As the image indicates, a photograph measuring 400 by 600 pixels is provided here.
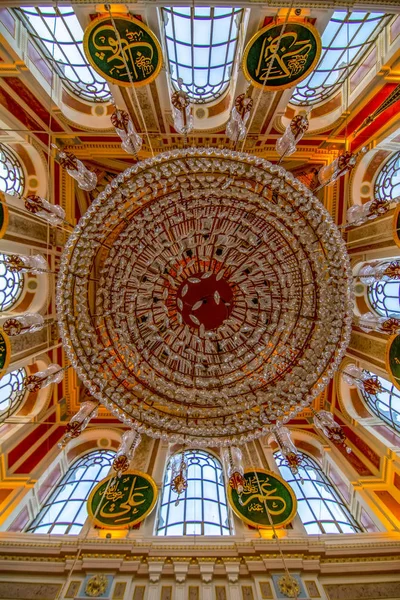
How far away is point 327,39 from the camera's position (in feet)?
23.1

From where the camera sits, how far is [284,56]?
5844 millimetres

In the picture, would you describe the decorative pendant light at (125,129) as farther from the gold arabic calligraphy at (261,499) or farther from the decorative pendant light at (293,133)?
the gold arabic calligraphy at (261,499)

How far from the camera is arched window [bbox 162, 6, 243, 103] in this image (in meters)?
6.76

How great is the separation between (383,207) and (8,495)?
9151 mm

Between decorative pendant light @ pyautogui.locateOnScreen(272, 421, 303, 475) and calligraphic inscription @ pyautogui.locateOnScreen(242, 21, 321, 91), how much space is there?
18.9 feet

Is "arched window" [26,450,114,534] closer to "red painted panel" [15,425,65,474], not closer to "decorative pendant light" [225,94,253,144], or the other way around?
"red painted panel" [15,425,65,474]

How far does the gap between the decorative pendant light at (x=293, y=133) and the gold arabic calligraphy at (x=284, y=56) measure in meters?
1.19

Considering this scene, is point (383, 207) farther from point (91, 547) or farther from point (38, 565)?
point (38, 565)

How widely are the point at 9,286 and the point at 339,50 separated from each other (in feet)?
30.3

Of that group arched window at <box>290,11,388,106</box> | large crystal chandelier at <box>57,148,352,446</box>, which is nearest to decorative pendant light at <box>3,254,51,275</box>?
large crystal chandelier at <box>57,148,352,446</box>

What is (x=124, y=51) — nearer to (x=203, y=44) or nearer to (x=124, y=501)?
(x=203, y=44)

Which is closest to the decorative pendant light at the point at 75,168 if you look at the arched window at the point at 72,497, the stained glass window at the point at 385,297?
the arched window at the point at 72,497

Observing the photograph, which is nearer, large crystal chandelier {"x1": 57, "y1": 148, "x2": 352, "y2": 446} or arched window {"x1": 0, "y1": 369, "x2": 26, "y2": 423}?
large crystal chandelier {"x1": 57, "y1": 148, "x2": 352, "y2": 446}

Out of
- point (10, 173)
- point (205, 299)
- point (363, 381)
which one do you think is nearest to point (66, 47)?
point (10, 173)
